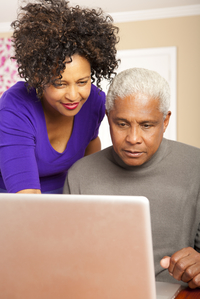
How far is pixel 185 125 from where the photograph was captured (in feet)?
16.9

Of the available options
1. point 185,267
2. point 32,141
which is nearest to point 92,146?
point 32,141

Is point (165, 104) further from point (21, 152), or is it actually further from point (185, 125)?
point (185, 125)

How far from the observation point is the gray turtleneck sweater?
124cm

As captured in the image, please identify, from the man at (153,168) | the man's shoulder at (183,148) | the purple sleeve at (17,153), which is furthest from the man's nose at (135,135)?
the purple sleeve at (17,153)

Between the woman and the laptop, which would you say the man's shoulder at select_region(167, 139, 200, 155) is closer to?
the woman

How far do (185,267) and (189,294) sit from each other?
0.23 ft

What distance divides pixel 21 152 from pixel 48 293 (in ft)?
2.18

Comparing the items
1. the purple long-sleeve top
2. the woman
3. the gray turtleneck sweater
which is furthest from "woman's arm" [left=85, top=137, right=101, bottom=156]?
the gray turtleneck sweater

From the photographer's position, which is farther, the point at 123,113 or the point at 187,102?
the point at 187,102

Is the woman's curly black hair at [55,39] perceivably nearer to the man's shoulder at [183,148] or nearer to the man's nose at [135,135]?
the man's nose at [135,135]

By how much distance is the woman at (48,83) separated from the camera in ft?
4.11

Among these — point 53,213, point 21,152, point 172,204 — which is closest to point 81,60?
point 21,152

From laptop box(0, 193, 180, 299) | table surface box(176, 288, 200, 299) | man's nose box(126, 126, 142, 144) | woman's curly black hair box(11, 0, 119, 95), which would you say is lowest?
table surface box(176, 288, 200, 299)

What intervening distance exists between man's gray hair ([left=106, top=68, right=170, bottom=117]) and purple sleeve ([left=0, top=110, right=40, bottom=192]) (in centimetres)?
38
